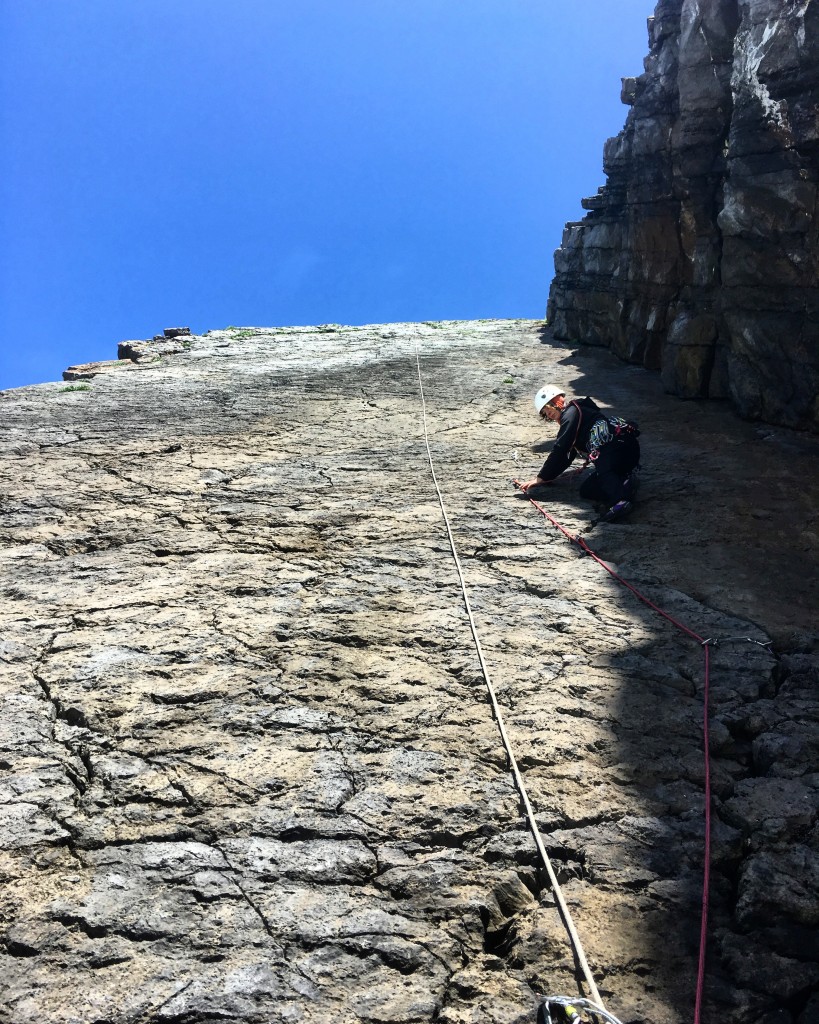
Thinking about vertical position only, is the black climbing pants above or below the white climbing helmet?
below

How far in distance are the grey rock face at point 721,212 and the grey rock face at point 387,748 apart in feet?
6.13

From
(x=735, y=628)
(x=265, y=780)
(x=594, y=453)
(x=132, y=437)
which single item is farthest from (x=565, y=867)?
(x=132, y=437)

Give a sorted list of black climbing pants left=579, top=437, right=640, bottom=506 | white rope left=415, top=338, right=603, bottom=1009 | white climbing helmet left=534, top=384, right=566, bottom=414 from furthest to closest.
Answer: white climbing helmet left=534, top=384, right=566, bottom=414 < black climbing pants left=579, top=437, right=640, bottom=506 < white rope left=415, top=338, right=603, bottom=1009

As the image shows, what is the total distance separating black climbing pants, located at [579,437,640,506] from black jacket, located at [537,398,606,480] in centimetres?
24

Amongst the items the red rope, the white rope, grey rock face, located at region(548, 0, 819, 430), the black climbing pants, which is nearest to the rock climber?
the black climbing pants

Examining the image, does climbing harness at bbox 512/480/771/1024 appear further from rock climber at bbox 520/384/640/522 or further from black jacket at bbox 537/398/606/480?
rock climber at bbox 520/384/640/522

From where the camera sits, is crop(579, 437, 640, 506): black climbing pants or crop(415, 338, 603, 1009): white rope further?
crop(579, 437, 640, 506): black climbing pants

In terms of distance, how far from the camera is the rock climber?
7086mm

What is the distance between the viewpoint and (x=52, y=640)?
460cm

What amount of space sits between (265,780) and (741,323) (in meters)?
8.17

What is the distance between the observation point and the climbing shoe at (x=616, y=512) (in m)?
6.68

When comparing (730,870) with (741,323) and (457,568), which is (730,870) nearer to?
(457,568)

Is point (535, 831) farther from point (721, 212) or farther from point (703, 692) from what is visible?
point (721, 212)

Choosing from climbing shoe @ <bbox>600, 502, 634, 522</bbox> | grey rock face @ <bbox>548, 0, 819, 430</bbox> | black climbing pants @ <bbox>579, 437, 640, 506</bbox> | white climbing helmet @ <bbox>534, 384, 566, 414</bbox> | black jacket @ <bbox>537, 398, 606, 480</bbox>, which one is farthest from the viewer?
white climbing helmet @ <bbox>534, 384, 566, 414</bbox>
